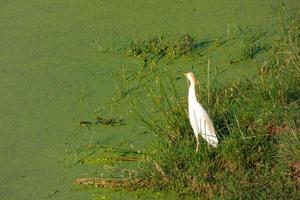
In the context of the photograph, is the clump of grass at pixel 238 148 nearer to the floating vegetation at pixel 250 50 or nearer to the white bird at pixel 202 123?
the white bird at pixel 202 123

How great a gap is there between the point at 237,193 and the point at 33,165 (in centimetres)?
97

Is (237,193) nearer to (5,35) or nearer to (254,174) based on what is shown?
(254,174)

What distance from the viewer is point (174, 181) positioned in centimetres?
335

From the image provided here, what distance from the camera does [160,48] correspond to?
4.46m

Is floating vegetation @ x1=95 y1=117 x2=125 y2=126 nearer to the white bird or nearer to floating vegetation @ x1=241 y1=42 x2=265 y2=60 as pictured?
the white bird

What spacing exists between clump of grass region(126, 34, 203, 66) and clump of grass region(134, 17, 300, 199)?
686 mm

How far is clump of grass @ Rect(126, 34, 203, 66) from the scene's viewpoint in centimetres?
441

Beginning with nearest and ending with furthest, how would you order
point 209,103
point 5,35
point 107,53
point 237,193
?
point 237,193 → point 209,103 → point 107,53 → point 5,35

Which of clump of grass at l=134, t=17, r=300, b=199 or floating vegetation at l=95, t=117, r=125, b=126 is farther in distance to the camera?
floating vegetation at l=95, t=117, r=125, b=126

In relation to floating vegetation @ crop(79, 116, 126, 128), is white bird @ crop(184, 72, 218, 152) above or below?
above

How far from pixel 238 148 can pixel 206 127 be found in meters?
0.14

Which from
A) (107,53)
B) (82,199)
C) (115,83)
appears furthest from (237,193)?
(107,53)

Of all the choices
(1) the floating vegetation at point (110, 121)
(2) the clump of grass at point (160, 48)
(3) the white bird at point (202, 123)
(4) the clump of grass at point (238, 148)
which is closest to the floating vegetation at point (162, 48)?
(2) the clump of grass at point (160, 48)

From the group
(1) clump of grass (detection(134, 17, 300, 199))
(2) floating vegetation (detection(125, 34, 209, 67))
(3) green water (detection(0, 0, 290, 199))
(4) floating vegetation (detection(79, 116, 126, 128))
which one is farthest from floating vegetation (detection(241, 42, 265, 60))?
(4) floating vegetation (detection(79, 116, 126, 128))
